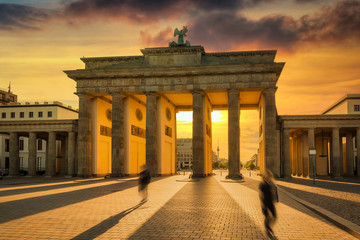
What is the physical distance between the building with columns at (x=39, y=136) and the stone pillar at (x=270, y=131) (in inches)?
1013

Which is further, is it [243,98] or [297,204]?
[243,98]

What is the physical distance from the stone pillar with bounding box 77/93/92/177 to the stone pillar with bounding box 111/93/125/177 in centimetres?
365

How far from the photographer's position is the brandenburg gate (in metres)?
40.5

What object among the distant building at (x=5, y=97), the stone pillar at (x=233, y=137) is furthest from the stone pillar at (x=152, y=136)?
the distant building at (x=5, y=97)

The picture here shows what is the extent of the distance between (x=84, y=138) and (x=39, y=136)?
1855 cm

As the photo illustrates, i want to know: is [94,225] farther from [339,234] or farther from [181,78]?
[181,78]

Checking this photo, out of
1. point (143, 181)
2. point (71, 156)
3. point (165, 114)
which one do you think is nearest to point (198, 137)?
point (165, 114)

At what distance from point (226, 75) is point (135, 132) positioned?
15.5 metres

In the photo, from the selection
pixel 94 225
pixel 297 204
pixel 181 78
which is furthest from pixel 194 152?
pixel 94 225

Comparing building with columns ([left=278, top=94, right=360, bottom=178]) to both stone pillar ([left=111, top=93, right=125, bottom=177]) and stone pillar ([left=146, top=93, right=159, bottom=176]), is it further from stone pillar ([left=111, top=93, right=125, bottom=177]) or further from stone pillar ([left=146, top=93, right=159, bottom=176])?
stone pillar ([left=111, top=93, right=125, bottom=177])

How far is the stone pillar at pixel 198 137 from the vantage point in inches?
1587

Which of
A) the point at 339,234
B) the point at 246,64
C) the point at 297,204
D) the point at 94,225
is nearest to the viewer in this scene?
the point at 339,234

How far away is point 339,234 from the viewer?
33.0ft

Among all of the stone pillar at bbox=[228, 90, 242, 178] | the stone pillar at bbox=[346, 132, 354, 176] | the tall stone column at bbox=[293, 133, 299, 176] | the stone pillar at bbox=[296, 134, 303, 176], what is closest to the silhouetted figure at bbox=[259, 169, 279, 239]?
the stone pillar at bbox=[228, 90, 242, 178]
